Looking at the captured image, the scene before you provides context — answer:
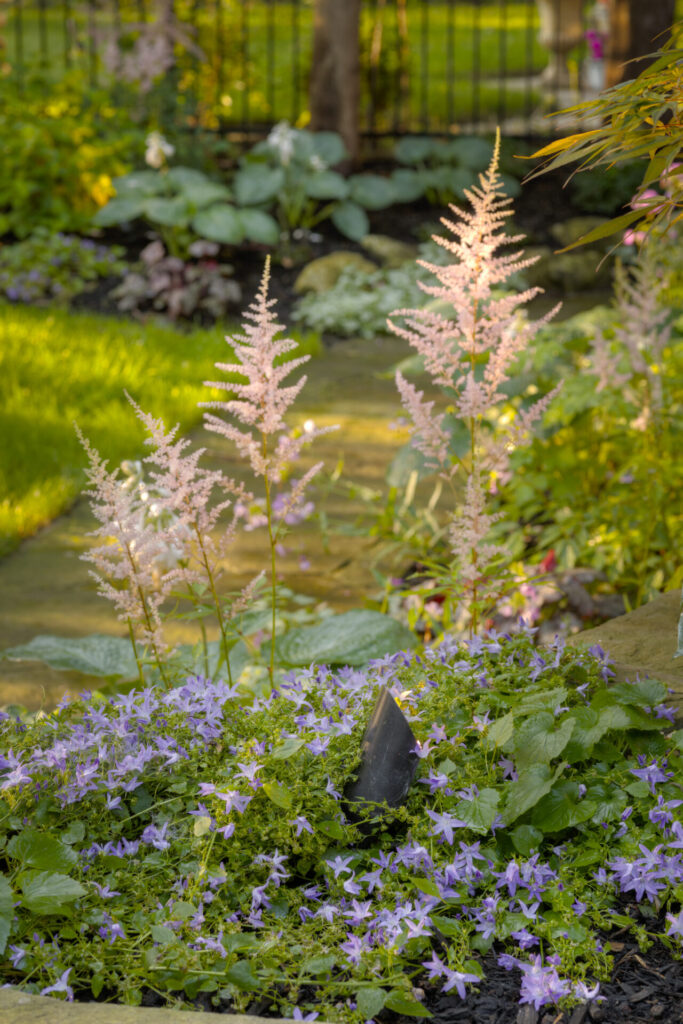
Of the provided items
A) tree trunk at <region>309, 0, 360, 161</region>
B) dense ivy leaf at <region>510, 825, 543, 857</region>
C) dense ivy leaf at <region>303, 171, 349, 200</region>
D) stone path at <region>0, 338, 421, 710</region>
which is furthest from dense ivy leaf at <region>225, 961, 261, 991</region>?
tree trunk at <region>309, 0, 360, 161</region>

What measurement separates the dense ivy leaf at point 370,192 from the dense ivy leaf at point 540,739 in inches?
302

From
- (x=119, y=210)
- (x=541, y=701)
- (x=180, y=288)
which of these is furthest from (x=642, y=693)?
(x=119, y=210)

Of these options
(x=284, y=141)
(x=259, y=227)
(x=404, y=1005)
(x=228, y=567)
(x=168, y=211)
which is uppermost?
(x=284, y=141)

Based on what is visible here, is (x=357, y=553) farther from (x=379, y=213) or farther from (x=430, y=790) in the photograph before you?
(x=379, y=213)

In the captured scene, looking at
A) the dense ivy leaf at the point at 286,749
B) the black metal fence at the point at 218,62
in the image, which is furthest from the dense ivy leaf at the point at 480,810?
the black metal fence at the point at 218,62

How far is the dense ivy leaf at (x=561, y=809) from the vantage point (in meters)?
1.93

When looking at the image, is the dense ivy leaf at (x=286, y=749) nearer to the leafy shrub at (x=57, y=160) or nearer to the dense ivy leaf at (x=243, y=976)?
the dense ivy leaf at (x=243, y=976)

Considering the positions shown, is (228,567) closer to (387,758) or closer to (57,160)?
(387,758)

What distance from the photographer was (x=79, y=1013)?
1.54 metres

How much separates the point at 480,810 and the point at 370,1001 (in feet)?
1.37

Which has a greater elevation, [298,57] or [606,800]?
[298,57]

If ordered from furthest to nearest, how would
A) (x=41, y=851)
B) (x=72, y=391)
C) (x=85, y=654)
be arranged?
(x=72, y=391) → (x=85, y=654) → (x=41, y=851)

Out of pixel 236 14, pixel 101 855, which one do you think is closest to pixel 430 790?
pixel 101 855

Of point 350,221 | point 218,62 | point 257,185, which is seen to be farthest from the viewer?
point 218,62
